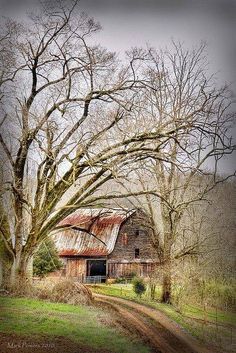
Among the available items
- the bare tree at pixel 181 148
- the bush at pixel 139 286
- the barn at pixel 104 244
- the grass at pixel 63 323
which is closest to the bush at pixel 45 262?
the barn at pixel 104 244

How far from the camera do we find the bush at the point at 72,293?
2.44m

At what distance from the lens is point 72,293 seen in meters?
2.45

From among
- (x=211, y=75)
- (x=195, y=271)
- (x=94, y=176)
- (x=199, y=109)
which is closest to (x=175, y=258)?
(x=195, y=271)

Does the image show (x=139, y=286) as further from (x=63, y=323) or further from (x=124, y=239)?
(x=63, y=323)

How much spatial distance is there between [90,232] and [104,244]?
0.09 meters

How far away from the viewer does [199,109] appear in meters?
2.52

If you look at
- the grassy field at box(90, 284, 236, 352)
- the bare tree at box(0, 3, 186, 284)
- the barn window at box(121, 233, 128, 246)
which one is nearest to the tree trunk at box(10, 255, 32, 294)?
the bare tree at box(0, 3, 186, 284)

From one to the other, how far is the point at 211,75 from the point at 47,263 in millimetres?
1252

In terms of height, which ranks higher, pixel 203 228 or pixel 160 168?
pixel 160 168

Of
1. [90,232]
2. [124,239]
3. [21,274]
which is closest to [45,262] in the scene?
[21,274]

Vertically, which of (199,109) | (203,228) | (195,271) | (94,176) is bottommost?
(195,271)

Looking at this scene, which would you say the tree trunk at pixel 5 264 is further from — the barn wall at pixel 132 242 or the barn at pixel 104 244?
the barn wall at pixel 132 242

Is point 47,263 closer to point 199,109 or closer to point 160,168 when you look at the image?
point 160,168

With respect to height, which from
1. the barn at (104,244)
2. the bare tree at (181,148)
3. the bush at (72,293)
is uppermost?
the bare tree at (181,148)
